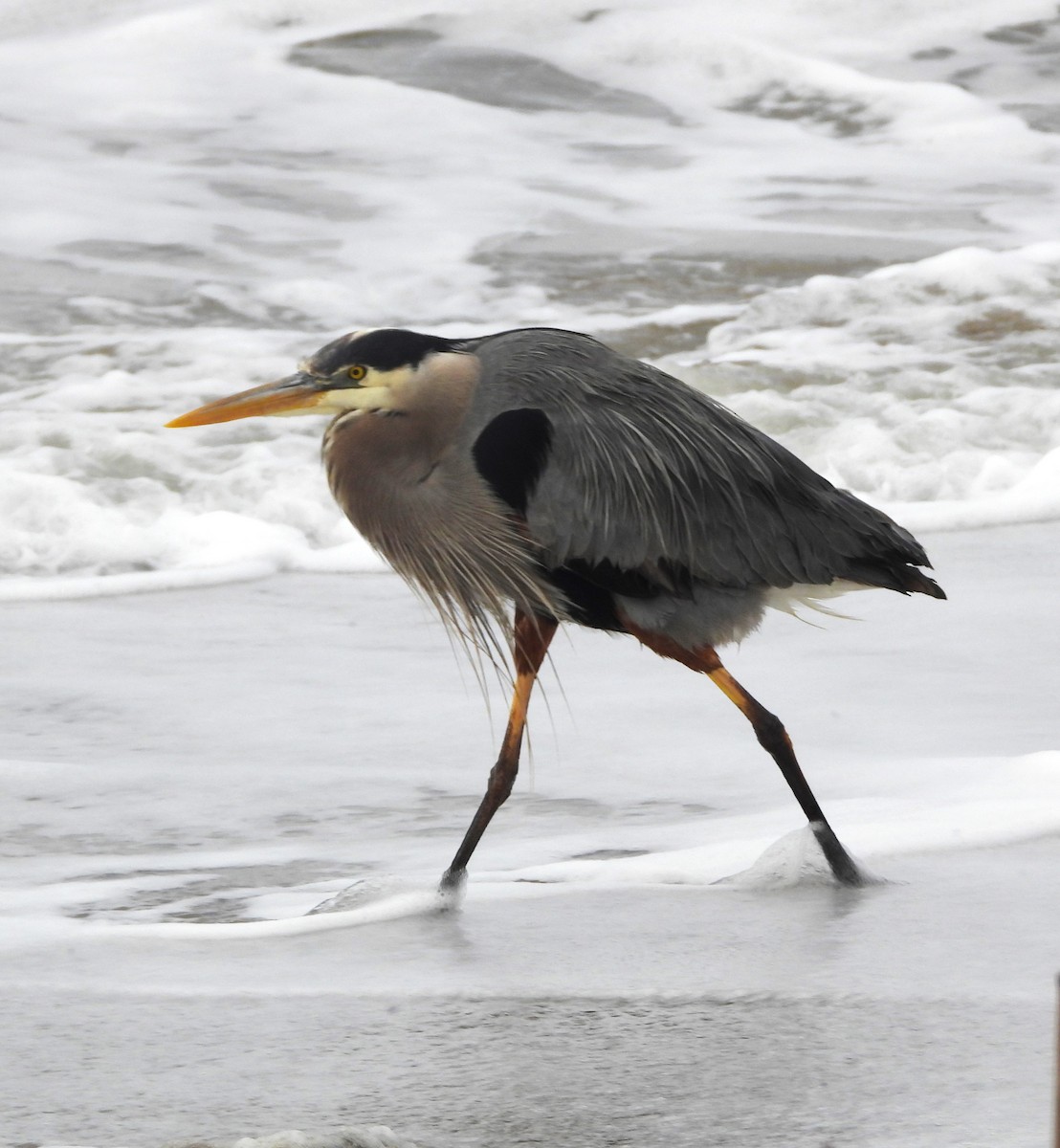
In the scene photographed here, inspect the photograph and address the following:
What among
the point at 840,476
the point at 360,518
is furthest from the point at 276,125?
the point at 360,518

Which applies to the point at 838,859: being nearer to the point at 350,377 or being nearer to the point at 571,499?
the point at 571,499

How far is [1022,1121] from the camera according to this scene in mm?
2355

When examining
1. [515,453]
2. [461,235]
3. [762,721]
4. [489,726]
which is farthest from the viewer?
[461,235]

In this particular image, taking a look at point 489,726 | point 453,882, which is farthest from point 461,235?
point 453,882

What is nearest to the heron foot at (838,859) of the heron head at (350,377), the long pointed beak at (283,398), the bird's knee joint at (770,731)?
the bird's knee joint at (770,731)

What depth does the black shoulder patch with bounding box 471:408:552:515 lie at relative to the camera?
11.2ft

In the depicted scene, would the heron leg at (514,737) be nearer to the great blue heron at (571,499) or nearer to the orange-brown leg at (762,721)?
the great blue heron at (571,499)

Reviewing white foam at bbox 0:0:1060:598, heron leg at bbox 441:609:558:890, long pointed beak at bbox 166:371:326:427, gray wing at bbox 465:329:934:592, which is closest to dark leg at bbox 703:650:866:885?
gray wing at bbox 465:329:934:592

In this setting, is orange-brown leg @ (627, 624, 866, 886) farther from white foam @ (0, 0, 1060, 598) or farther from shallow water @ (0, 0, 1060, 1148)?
white foam @ (0, 0, 1060, 598)

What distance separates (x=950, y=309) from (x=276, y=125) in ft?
23.6

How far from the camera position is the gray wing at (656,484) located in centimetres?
346

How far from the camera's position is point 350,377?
3.52 m

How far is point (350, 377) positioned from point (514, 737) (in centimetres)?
74

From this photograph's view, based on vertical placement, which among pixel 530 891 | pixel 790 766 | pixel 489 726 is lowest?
pixel 489 726
